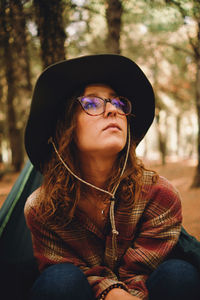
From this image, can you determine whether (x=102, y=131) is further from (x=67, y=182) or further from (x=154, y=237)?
(x=154, y=237)

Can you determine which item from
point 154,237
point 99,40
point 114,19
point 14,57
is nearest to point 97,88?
point 154,237

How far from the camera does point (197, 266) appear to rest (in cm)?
121

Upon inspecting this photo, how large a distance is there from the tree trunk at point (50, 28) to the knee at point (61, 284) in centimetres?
234

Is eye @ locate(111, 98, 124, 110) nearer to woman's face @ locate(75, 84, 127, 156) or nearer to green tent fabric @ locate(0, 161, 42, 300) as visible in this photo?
woman's face @ locate(75, 84, 127, 156)

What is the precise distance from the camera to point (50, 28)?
2.77 metres

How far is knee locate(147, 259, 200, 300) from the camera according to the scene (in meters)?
1.10

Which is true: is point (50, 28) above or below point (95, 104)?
above

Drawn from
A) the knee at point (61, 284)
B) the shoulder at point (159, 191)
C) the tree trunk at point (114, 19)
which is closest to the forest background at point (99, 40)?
the tree trunk at point (114, 19)

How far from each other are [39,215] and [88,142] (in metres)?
0.51

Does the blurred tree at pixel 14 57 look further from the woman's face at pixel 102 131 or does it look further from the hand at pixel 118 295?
the hand at pixel 118 295

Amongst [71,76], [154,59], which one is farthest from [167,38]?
[71,76]

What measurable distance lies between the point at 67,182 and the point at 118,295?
2.11 feet

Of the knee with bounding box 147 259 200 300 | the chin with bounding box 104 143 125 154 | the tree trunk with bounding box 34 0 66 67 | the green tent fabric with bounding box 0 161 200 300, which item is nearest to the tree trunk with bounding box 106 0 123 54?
the tree trunk with bounding box 34 0 66 67

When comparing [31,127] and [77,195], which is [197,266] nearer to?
[77,195]
